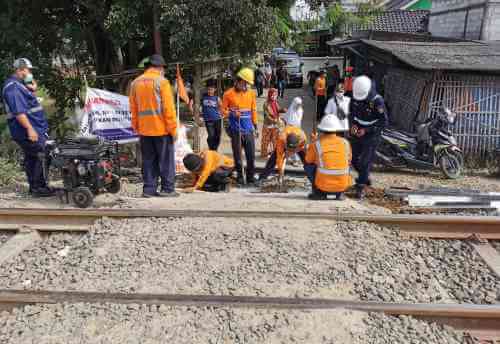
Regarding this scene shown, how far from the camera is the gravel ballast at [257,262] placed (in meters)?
4.11

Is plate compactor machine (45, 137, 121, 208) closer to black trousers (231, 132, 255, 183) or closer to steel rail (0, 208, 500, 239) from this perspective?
steel rail (0, 208, 500, 239)

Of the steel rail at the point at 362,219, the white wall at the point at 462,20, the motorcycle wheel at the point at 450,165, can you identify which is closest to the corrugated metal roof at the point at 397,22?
the white wall at the point at 462,20

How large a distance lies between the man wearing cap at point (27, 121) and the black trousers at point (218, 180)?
2.41 m

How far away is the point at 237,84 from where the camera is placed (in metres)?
7.65

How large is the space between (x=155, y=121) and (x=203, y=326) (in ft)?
11.2

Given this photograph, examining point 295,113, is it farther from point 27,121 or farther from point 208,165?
point 27,121

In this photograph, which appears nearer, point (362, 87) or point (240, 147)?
point (362, 87)

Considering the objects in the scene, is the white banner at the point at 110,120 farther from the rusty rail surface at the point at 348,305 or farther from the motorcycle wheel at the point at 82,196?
the rusty rail surface at the point at 348,305

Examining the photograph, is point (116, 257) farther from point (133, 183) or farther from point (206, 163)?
point (133, 183)

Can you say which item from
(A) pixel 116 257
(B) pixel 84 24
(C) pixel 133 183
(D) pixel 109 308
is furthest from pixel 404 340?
(B) pixel 84 24

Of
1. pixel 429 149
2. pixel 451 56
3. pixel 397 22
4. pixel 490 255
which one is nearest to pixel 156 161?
pixel 490 255

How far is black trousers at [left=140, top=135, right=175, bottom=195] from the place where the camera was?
21.1 ft

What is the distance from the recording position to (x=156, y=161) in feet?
21.9

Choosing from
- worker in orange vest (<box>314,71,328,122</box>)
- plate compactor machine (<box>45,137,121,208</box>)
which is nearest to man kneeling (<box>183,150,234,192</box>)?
plate compactor machine (<box>45,137,121,208</box>)
